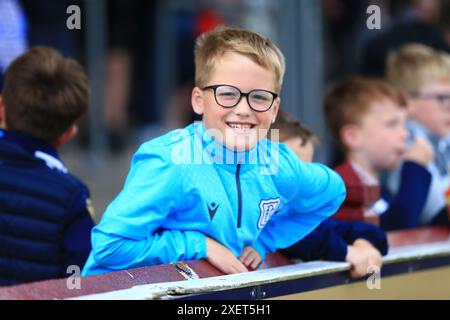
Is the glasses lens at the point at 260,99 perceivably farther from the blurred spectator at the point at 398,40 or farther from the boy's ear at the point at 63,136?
the blurred spectator at the point at 398,40

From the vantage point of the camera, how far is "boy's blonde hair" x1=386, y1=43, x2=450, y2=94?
4.75 meters

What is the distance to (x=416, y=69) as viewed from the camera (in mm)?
4781

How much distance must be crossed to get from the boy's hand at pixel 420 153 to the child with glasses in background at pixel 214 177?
134cm

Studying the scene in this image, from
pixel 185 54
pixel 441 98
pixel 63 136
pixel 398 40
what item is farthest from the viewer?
pixel 185 54

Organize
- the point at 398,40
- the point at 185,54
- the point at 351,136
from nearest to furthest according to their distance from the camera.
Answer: the point at 351,136 → the point at 398,40 → the point at 185,54

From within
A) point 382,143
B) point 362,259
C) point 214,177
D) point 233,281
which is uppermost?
point 214,177

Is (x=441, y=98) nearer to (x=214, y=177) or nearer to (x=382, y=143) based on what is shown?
(x=382, y=143)

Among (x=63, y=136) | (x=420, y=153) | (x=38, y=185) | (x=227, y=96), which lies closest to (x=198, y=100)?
(x=227, y=96)

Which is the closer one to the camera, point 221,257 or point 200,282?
point 200,282

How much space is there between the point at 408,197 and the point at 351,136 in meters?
0.35

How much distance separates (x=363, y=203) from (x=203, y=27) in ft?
14.8

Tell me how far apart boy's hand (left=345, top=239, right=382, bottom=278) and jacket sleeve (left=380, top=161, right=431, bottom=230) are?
695 millimetres

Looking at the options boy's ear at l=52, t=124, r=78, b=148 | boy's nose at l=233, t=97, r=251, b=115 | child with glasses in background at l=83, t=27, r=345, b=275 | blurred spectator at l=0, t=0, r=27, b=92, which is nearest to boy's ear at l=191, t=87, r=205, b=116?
child with glasses in background at l=83, t=27, r=345, b=275
